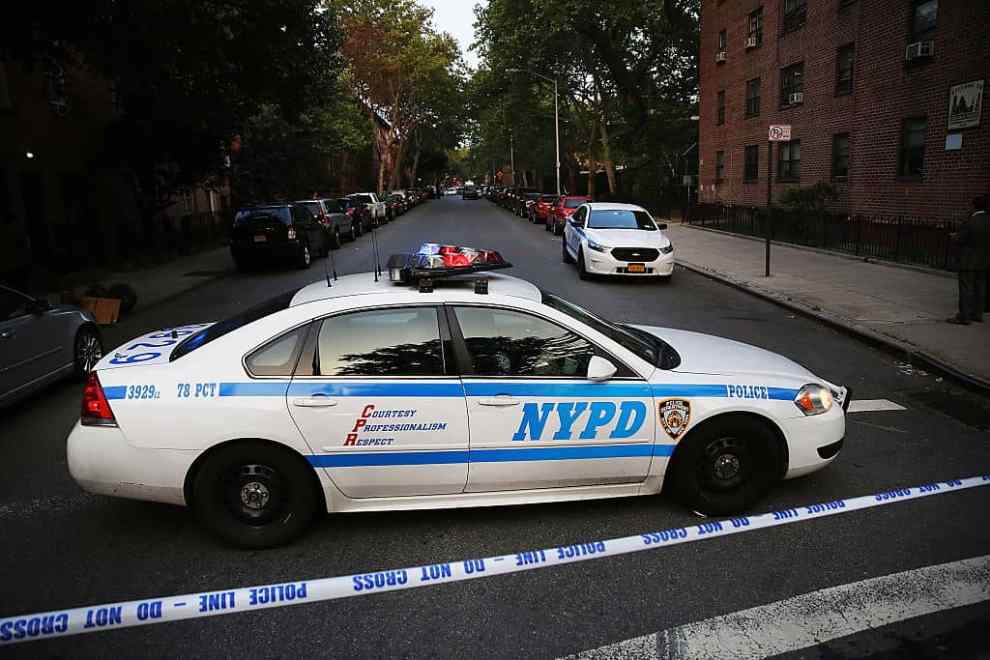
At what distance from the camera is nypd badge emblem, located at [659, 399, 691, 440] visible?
429 centimetres

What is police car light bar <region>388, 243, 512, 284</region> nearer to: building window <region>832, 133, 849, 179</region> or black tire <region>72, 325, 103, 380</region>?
black tire <region>72, 325, 103, 380</region>

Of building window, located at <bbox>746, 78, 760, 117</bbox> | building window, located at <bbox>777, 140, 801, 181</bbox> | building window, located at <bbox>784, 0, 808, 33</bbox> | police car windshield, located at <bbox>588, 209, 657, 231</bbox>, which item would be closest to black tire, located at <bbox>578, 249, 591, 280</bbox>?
police car windshield, located at <bbox>588, 209, 657, 231</bbox>

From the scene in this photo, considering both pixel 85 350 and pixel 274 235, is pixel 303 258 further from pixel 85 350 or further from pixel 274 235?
pixel 85 350

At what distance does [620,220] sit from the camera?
631 inches

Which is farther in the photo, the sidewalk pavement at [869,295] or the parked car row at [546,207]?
the parked car row at [546,207]

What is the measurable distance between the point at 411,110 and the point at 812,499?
195 feet

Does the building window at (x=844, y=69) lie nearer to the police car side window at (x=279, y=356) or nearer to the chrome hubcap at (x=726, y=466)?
the chrome hubcap at (x=726, y=466)

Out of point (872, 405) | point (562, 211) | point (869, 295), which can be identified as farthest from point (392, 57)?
point (872, 405)

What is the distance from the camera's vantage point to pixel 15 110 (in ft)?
61.4

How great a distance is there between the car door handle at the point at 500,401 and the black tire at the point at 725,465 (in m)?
1.09

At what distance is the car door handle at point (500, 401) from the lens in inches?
163

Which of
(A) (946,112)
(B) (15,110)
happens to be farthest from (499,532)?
(B) (15,110)

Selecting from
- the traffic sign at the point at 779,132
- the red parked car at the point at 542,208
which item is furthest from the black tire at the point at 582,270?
the red parked car at the point at 542,208

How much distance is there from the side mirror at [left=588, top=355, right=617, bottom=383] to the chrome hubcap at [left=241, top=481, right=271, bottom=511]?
6.50 feet
